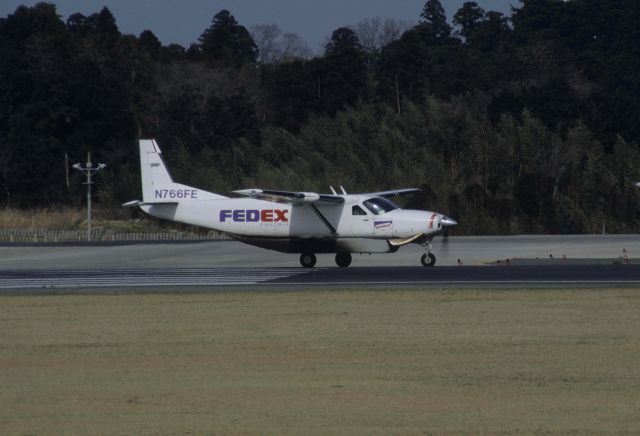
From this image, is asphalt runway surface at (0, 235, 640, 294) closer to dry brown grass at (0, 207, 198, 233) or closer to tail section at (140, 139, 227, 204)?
tail section at (140, 139, 227, 204)

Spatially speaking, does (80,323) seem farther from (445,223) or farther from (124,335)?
(445,223)

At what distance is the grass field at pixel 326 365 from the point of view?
1154 cm

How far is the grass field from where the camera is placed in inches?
454

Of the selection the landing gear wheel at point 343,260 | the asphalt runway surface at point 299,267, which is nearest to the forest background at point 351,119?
the asphalt runway surface at point 299,267

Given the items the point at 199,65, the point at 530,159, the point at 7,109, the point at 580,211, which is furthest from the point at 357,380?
the point at 199,65

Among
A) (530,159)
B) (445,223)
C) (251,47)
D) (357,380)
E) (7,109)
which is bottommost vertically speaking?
(357,380)

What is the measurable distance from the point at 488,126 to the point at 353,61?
23398 mm

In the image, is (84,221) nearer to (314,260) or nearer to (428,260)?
(314,260)

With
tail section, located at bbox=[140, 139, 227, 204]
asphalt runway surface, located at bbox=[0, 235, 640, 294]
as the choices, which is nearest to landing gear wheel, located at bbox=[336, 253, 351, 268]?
asphalt runway surface, located at bbox=[0, 235, 640, 294]

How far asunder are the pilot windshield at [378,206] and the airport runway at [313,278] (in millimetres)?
1716

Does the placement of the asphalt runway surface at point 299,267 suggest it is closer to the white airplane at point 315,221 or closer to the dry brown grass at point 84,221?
the white airplane at point 315,221

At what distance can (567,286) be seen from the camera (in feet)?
77.8

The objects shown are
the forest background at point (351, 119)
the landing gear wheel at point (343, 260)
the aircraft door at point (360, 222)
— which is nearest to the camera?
the aircraft door at point (360, 222)

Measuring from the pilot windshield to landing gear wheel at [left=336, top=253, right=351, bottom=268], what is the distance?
1.55 m
